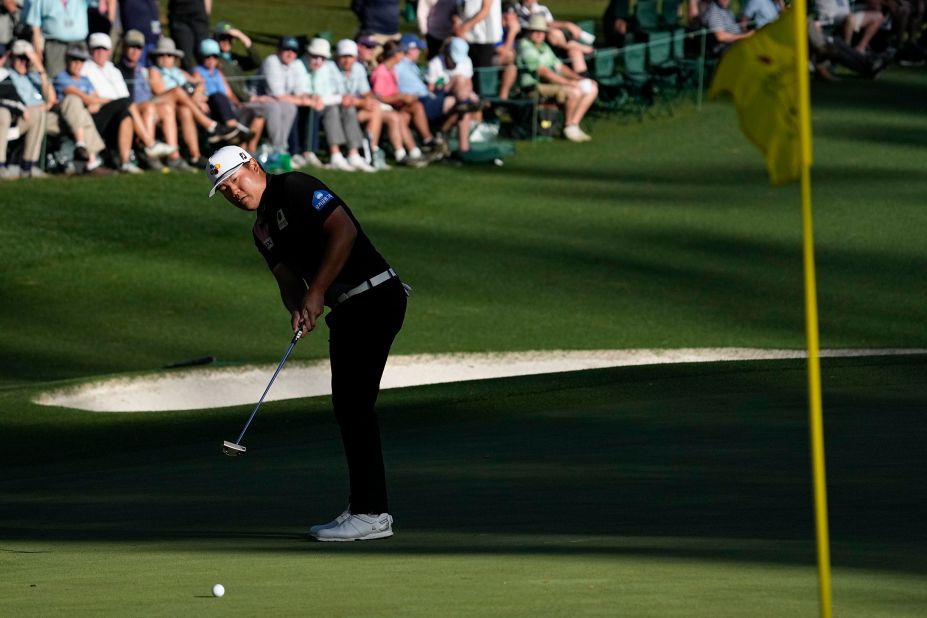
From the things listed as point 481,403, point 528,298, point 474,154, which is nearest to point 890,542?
point 481,403

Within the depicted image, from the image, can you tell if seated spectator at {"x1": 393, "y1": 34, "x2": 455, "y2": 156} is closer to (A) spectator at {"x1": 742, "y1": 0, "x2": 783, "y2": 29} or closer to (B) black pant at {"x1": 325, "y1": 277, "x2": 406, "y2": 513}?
(A) spectator at {"x1": 742, "y1": 0, "x2": 783, "y2": 29}

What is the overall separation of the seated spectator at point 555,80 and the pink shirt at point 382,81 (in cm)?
213

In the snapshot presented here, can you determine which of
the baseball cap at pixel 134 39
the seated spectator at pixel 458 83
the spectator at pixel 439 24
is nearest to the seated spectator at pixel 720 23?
the spectator at pixel 439 24

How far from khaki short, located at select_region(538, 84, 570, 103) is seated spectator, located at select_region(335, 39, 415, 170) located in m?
2.56

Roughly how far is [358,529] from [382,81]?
16421mm

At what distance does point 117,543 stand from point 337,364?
1274mm

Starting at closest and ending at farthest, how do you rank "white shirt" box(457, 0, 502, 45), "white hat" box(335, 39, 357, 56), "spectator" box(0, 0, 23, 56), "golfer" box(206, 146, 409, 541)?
"golfer" box(206, 146, 409, 541), "spectator" box(0, 0, 23, 56), "white hat" box(335, 39, 357, 56), "white shirt" box(457, 0, 502, 45)

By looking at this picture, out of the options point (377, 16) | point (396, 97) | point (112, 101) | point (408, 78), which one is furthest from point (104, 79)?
point (377, 16)

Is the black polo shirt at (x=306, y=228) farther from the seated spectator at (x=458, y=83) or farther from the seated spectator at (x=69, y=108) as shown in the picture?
the seated spectator at (x=458, y=83)

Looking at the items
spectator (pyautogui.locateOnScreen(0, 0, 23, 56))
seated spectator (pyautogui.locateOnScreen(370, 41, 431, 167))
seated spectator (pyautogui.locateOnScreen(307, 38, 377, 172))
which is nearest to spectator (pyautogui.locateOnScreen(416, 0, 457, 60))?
seated spectator (pyautogui.locateOnScreen(370, 41, 431, 167))

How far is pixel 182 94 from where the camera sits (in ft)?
69.3

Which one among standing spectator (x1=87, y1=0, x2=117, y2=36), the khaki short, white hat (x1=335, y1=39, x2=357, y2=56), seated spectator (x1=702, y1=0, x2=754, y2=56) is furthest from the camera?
seated spectator (x1=702, y1=0, x2=754, y2=56)

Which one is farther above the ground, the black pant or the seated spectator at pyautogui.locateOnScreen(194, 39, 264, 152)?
the black pant

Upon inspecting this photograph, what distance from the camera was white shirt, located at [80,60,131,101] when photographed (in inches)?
819
